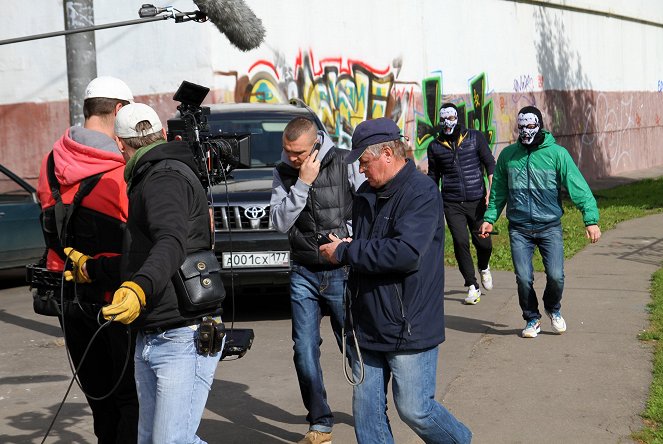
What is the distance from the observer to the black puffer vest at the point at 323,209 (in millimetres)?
6074

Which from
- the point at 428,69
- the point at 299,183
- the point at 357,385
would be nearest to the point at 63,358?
the point at 299,183

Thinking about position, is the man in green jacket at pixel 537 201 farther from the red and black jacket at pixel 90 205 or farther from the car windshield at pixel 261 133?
the red and black jacket at pixel 90 205

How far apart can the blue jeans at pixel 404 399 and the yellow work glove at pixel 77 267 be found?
1283 mm

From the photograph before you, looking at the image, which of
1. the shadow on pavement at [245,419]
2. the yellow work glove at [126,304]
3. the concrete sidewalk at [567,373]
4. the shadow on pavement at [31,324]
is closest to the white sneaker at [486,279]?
the concrete sidewalk at [567,373]

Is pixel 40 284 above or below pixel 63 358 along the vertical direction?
above

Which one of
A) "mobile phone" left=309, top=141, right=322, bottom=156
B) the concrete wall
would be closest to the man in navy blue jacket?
"mobile phone" left=309, top=141, right=322, bottom=156

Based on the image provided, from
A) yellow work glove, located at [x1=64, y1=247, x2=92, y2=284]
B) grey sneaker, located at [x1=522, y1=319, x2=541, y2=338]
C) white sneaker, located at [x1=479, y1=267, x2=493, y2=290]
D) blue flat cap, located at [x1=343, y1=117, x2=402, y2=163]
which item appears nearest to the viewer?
blue flat cap, located at [x1=343, y1=117, x2=402, y2=163]

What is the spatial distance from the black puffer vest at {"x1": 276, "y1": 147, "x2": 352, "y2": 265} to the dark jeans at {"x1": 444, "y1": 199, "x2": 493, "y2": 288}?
13.6 ft

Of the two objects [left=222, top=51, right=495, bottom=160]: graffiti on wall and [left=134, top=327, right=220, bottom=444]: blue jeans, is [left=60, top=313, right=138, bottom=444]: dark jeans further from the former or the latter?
[left=222, top=51, right=495, bottom=160]: graffiti on wall

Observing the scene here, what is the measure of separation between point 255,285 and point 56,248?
13.8 ft

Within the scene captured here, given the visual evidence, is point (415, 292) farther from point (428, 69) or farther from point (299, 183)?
point (428, 69)

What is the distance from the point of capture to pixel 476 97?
70.2 feet

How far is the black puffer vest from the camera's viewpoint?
19.9 ft

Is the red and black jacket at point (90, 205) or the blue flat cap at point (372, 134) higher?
the blue flat cap at point (372, 134)
